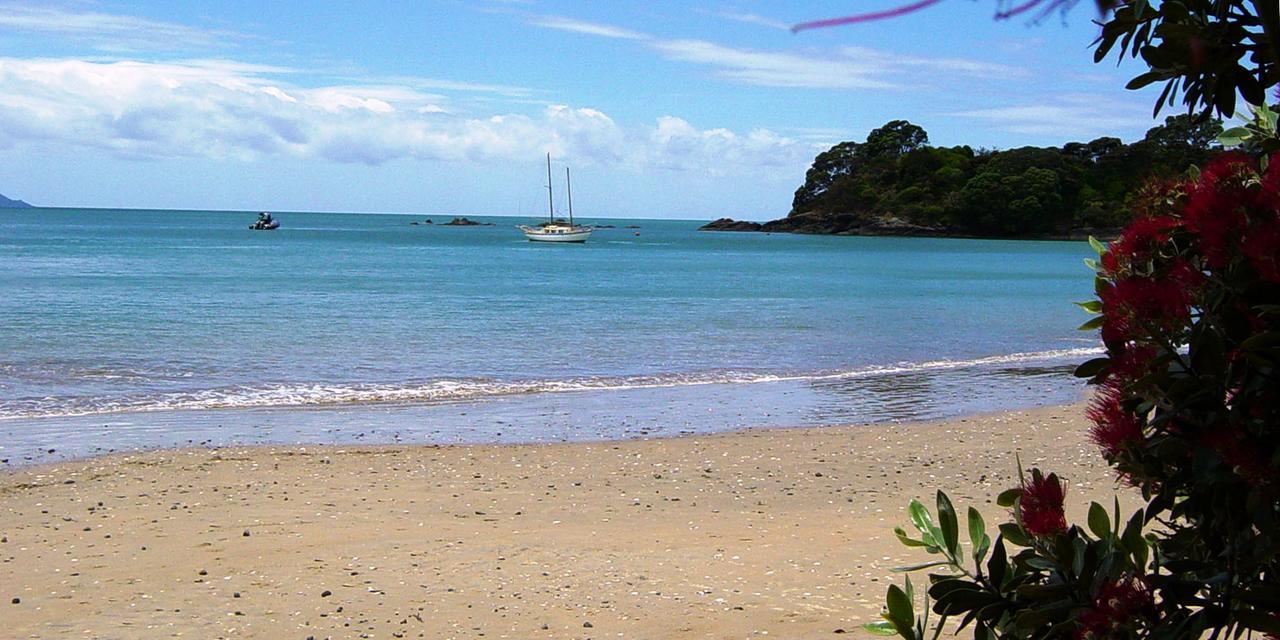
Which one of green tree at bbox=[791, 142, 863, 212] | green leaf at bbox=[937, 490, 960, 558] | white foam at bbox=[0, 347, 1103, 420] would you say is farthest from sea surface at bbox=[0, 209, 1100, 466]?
green tree at bbox=[791, 142, 863, 212]

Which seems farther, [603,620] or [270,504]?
[270,504]

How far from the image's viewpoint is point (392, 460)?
1058 centimetres

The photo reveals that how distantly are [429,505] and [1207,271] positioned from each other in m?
7.20

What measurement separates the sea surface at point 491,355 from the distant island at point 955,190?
55.2 m

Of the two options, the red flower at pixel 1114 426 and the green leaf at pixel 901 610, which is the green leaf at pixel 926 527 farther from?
the red flower at pixel 1114 426

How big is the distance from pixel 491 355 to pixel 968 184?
96781mm

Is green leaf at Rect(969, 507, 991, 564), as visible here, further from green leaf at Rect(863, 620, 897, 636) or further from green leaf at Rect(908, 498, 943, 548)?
green leaf at Rect(863, 620, 897, 636)

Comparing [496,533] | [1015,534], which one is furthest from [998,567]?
[496,533]

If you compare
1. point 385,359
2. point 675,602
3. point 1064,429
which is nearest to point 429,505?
point 675,602

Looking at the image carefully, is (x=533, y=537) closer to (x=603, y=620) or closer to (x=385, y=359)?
(x=603, y=620)

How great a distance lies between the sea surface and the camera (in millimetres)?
13508

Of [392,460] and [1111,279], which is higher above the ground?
[1111,279]

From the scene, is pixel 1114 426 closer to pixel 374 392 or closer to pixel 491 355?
pixel 374 392

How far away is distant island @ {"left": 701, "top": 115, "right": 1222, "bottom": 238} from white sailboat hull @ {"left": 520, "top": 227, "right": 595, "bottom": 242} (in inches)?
1227
